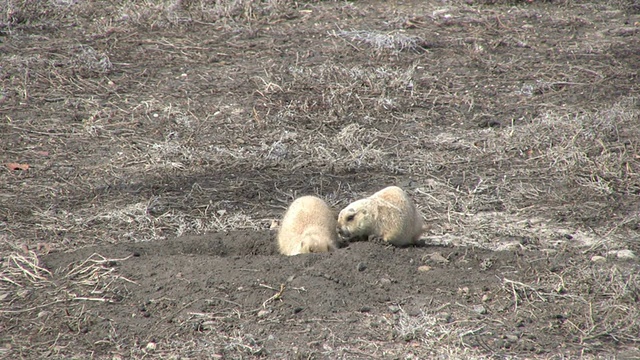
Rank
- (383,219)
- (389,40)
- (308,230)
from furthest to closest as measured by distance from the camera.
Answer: (389,40) → (383,219) → (308,230)

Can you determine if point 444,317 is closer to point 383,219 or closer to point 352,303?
point 352,303

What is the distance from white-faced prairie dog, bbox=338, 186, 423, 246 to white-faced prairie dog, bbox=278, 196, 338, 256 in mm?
150

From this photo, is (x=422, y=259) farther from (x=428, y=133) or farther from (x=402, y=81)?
(x=402, y=81)

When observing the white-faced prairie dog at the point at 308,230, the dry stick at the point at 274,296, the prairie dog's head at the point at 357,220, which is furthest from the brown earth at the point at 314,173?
the prairie dog's head at the point at 357,220

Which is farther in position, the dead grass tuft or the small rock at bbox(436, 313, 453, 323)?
the dead grass tuft

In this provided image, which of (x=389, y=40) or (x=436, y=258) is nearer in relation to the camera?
(x=436, y=258)

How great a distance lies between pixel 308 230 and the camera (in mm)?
5383

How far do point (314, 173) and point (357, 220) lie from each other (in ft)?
5.01

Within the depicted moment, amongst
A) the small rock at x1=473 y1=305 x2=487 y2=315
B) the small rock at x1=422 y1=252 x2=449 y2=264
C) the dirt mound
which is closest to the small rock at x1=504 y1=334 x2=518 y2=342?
the dirt mound

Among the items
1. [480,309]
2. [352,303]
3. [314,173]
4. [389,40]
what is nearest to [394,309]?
[352,303]

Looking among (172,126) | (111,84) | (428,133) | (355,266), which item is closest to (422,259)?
(355,266)

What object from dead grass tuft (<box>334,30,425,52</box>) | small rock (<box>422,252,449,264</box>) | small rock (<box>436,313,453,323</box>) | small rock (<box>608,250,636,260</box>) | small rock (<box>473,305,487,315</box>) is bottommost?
small rock (<box>608,250,636,260</box>)

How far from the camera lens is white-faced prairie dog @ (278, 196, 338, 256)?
5305mm

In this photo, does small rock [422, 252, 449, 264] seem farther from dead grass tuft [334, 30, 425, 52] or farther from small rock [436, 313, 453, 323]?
dead grass tuft [334, 30, 425, 52]
